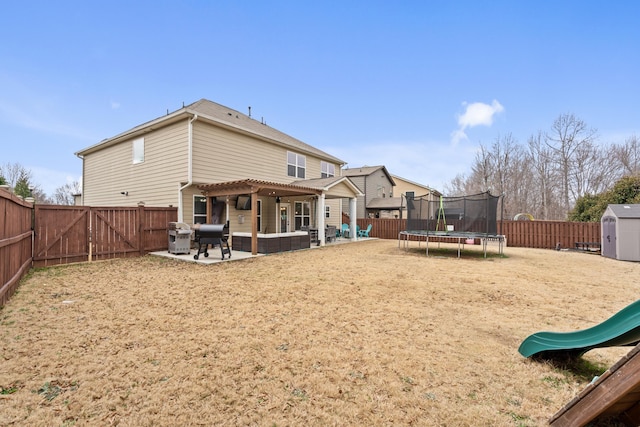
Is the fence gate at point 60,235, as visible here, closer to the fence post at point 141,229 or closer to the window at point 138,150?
the fence post at point 141,229

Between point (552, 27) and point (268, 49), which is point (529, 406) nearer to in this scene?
point (552, 27)

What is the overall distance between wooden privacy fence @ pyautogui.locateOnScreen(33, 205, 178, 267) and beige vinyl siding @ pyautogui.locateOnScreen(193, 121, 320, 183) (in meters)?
2.15

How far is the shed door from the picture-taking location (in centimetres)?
1028

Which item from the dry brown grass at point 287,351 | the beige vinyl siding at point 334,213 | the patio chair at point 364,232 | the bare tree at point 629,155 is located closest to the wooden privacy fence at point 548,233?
the patio chair at point 364,232

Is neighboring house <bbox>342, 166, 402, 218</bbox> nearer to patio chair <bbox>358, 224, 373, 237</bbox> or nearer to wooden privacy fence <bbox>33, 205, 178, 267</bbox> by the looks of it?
patio chair <bbox>358, 224, 373, 237</bbox>

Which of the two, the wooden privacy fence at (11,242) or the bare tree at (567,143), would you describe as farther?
the bare tree at (567,143)

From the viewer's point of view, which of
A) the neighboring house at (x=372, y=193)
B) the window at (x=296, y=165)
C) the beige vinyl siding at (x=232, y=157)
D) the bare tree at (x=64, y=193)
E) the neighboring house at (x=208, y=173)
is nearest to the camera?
the neighboring house at (x=208, y=173)

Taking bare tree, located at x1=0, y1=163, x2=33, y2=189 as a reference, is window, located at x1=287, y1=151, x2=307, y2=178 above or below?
below

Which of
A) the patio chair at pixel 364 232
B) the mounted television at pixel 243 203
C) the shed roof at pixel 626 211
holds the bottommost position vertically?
the patio chair at pixel 364 232

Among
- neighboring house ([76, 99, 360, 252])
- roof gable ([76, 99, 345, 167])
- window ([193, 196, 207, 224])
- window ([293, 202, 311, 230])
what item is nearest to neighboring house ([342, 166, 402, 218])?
window ([293, 202, 311, 230])

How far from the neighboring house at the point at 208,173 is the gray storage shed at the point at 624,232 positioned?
10.3m

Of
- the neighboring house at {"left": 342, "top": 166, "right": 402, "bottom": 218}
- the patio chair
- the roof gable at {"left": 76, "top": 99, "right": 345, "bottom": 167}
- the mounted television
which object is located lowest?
the patio chair

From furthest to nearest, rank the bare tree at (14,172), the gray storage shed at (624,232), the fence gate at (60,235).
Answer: the bare tree at (14,172) < the gray storage shed at (624,232) < the fence gate at (60,235)

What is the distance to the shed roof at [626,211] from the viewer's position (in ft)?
32.0
